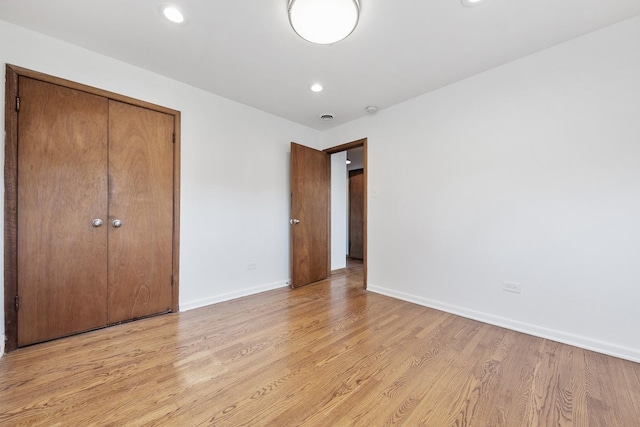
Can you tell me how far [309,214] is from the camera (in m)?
3.78

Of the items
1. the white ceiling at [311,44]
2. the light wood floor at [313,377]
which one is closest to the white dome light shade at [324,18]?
the white ceiling at [311,44]

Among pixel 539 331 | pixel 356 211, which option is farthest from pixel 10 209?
pixel 356 211

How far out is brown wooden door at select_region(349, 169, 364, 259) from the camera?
5.96 m

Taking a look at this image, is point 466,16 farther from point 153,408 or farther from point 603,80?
point 153,408

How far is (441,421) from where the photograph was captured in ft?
4.12

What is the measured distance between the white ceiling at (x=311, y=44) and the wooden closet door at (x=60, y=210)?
0.58 metres

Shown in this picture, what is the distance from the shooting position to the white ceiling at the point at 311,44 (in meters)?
1.71

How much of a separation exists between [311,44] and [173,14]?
1.03 m

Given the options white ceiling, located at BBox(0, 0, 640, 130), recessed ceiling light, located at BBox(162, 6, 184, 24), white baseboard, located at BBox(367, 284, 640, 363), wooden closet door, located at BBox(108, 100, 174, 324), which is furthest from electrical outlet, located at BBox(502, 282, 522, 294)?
recessed ceiling light, located at BBox(162, 6, 184, 24)

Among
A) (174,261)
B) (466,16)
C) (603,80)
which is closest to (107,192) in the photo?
(174,261)

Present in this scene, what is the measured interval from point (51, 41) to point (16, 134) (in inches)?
32.3

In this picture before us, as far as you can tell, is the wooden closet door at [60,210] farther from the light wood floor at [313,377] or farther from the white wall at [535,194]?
the white wall at [535,194]

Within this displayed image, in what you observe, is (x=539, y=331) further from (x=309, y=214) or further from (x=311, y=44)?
(x=311, y=44)

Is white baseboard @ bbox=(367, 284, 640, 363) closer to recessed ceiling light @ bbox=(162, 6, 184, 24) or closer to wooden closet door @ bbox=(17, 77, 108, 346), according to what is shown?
wooden closet door @ bbox=(17, 77, 108, 346)
